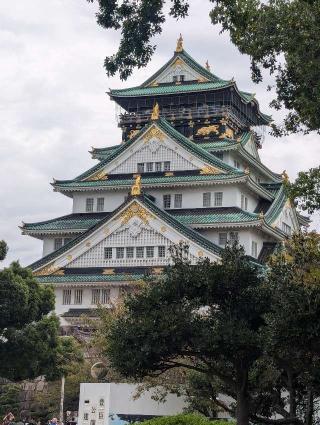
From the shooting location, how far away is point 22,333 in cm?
3453

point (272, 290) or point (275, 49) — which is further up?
point (275, 49)

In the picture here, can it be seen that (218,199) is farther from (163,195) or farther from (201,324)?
(201,324)

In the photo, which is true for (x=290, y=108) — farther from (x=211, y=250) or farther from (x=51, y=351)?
(x=211, y=250)

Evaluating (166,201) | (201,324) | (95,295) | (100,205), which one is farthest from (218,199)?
(201,324)

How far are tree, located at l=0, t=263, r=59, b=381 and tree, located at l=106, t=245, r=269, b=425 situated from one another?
45.9 feet

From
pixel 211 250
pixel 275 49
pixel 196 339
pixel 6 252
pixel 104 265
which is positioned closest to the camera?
pixel 275 49

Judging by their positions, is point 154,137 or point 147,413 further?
point 154,137

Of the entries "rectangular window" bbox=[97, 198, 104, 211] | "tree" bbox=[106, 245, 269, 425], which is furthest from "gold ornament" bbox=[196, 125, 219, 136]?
"tree" bbox=[106, 245, 269, 425]

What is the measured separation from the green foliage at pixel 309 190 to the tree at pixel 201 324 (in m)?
3.87

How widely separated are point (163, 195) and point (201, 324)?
3925 cm

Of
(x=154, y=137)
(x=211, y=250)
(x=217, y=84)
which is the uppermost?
(x=217, y=84)

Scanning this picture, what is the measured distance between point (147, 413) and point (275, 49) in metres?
15.5

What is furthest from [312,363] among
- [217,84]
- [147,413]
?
[217,84]

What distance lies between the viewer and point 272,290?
20.3m
